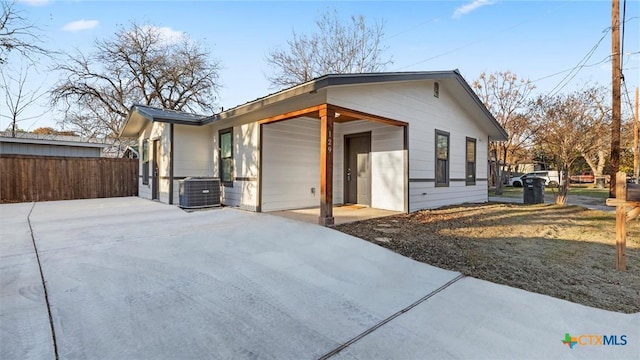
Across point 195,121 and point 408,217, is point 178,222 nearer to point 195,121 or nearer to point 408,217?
point 195,121

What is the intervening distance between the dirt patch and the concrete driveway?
36 centimetres

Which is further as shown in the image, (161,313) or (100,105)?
(100,105)

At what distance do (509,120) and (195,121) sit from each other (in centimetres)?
1729

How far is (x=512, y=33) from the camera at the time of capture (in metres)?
12.2

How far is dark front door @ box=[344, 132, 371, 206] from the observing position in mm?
8461

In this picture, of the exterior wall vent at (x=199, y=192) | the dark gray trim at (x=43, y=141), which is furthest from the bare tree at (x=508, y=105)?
the dark gray trim at (x=43, y=141)

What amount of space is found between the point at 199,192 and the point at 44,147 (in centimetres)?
1074

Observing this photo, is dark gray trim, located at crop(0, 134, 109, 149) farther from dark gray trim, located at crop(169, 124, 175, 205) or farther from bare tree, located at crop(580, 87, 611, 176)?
bare tree, located at crop(580, 87, 611, 176)

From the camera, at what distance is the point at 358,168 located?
8.75 metres

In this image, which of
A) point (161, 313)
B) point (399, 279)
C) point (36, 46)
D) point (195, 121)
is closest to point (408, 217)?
point (399, 279)

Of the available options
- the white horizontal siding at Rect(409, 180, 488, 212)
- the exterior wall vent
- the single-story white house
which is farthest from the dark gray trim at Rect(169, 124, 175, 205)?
the white horizontal siding at Rect(409, 180, 488, 212)

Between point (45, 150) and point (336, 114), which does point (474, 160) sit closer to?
point (336, 114)

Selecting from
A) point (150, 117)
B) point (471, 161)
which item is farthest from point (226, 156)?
point (471, 161)

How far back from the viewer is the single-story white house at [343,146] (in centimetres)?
681
